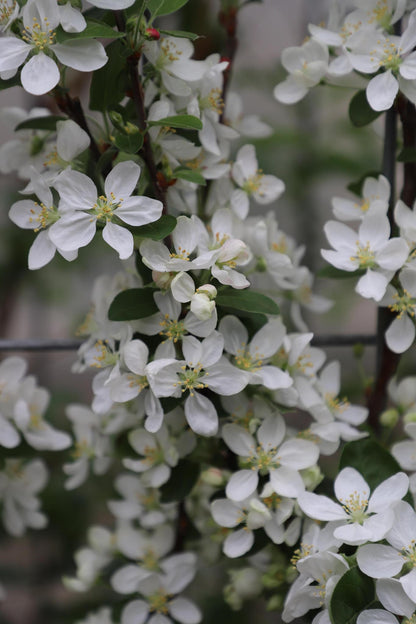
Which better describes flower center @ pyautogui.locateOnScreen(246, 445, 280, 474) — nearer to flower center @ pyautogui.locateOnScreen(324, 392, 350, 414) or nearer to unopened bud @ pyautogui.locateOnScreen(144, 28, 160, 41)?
flower center @ pyautogui.locateOnScreen(324, 392, 350, 414)

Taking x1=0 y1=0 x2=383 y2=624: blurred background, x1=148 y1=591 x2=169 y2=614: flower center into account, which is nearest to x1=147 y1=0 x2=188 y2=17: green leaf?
x1=0 y1=0 x2=383 y2=624: blurred background

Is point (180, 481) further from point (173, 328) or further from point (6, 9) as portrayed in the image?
point (6, 9)

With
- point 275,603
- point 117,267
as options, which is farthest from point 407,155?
point 117,267

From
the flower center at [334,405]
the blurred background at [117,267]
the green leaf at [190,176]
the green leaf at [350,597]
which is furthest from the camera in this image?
the blurred background at [117,267]

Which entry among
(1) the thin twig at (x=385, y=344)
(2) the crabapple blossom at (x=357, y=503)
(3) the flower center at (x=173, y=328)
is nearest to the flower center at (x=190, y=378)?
(3) the flower center at (x=173, y=328)

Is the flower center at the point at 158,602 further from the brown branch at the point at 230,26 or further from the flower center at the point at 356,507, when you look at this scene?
the brown branch at the point at 230,26

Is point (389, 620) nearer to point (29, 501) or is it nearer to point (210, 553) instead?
point (210, 553)
